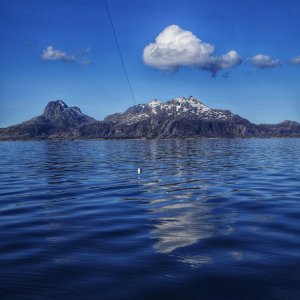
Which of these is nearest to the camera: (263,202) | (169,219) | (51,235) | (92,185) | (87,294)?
(87,294)

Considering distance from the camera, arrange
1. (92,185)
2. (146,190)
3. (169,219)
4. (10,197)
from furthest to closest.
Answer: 1. (92,185)
2. (146,190)
3. (10,197)
4. (169,219)

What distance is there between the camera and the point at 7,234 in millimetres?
13195

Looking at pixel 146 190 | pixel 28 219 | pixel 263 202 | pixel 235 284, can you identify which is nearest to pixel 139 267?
pixel 235 284

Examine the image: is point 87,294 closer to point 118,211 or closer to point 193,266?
point 193,266

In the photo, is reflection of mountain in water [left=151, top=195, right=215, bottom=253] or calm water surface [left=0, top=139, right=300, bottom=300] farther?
reflection of mountain in water [left=151, top=195, right=215, bottom=253]

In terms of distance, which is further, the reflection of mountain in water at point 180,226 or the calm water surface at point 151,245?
the reflection of mountain in water at point 180,226

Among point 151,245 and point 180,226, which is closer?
point 151,245

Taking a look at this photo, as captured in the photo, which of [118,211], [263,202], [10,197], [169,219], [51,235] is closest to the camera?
[51,235]

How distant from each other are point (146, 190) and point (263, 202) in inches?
330

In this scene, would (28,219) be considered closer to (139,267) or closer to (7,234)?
(7,234)

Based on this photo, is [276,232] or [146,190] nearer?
[276,232]

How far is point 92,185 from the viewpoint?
27719 mm

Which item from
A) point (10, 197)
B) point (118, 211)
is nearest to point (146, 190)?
point (118, 211)

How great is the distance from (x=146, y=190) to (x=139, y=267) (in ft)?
49.6
